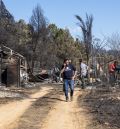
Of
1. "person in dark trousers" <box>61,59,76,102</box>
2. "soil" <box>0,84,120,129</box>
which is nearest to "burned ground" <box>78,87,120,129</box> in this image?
"soil" <box>0,84,120,129</box>

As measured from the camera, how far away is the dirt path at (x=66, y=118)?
13.3 m

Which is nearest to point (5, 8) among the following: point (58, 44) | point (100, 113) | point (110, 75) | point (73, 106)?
point (58, 44)

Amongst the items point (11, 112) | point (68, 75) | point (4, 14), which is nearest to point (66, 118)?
point (11, 112)

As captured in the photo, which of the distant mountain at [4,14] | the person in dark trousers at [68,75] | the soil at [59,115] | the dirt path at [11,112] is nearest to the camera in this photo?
the soil at [59,115]

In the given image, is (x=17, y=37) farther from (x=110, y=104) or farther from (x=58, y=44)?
(x=110, y=104)

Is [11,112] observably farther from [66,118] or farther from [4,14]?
[4,14]

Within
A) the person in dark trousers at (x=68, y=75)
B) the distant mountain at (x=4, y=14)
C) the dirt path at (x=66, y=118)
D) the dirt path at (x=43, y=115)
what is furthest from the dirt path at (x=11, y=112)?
the distant mountain at (x=4, y=14)

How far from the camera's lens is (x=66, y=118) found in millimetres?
15023

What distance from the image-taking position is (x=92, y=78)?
38.2 m

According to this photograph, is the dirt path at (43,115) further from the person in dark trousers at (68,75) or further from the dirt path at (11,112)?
the person in dark trousers at (68,75)

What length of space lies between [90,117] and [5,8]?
37.3 meters

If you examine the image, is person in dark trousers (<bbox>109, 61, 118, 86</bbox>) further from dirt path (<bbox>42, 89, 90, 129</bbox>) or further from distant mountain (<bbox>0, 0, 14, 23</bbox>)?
distant mountain (<bbox>0, 0, 14, 23</bbox>)

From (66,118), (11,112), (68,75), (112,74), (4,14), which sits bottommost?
(66,118)

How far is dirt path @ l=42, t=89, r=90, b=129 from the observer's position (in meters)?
13.3
